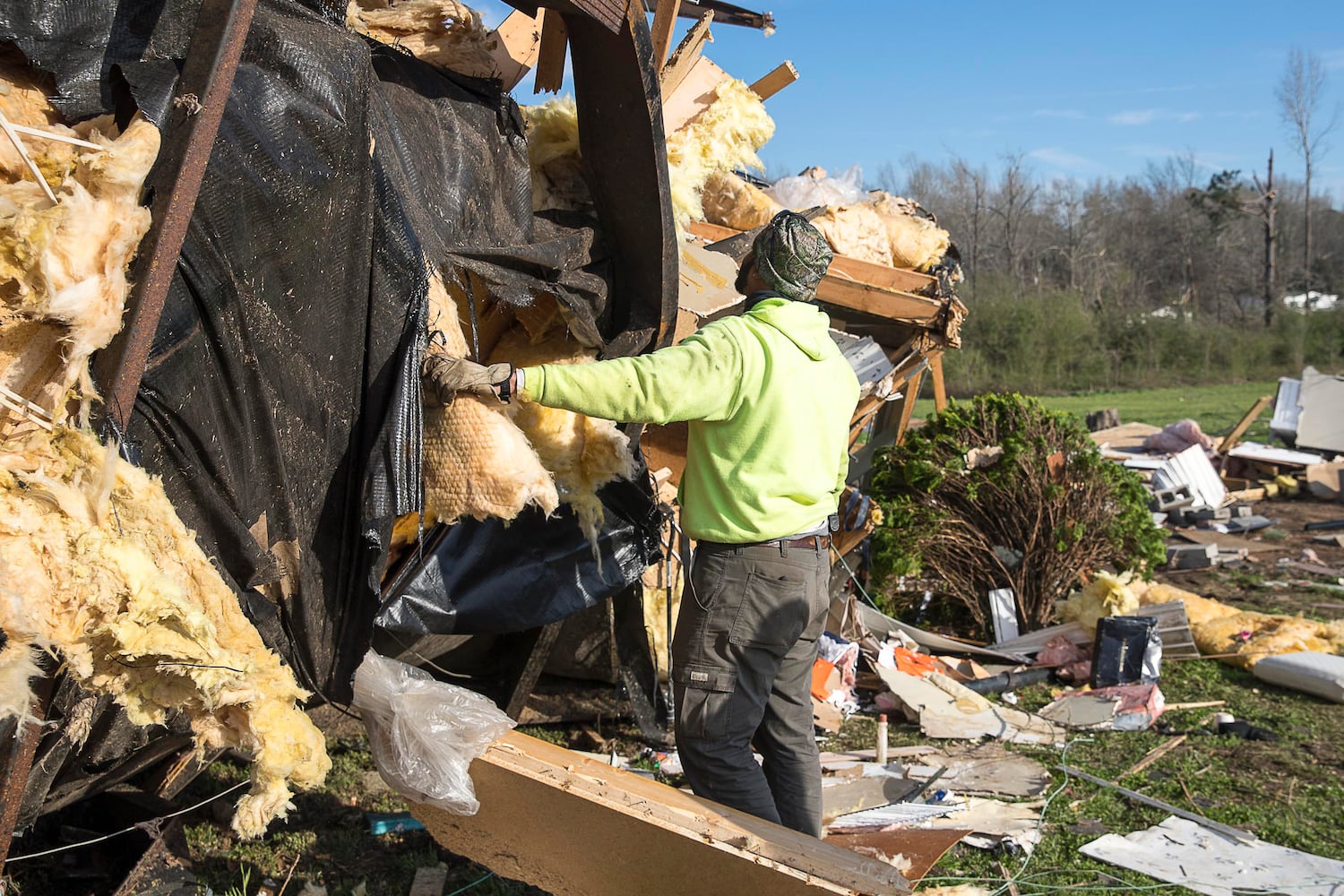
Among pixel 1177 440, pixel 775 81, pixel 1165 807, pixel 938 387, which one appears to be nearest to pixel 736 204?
pixel 775 81

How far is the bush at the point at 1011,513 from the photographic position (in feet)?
22.4

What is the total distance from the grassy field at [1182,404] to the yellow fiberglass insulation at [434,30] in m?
15.6

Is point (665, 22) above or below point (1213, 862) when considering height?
above

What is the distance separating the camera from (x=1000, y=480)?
6.85 m

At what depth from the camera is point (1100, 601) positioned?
665cm

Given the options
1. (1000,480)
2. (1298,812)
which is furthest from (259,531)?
(1000,480)

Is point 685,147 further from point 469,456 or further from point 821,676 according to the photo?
point 821,676

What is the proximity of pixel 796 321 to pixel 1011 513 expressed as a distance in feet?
14.0

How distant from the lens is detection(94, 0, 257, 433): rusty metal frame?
202cm

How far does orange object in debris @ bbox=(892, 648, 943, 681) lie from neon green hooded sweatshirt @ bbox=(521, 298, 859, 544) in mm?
3021

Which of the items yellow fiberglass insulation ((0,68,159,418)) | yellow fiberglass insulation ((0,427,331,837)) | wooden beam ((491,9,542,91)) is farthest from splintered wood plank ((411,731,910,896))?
wooden beam ((491,9,542,91))

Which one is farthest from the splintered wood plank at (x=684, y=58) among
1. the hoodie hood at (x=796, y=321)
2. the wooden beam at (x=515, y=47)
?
the hoodie hood at (x=796, y=321)

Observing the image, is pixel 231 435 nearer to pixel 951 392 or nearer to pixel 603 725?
pixel 603 725

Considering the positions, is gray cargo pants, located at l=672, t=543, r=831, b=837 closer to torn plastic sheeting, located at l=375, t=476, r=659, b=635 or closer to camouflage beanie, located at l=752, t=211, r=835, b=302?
torn plastic sheeting, located at l=375, t=476, r=659, b=635
